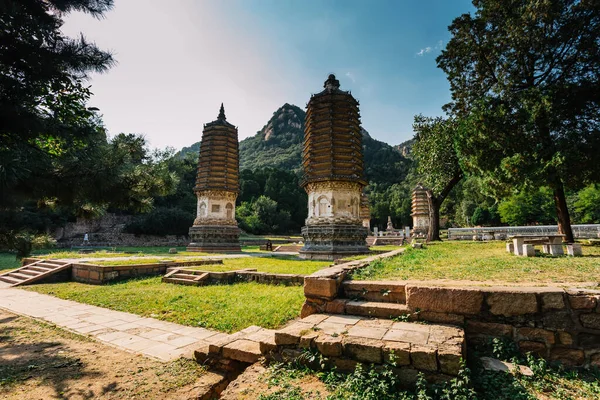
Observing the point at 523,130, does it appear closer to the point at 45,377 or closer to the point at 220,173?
the point at 45,377

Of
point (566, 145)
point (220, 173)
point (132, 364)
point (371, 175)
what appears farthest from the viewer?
point (371, 175)

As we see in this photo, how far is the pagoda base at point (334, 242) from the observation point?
1704cm

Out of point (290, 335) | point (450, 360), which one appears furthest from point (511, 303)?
point (290, 335)

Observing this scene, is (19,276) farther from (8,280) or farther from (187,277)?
(187,277)

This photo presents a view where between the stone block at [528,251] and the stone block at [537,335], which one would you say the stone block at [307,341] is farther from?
the stone block at [528,251]

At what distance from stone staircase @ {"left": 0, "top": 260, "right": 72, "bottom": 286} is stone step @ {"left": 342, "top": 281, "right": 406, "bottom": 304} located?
1110 centimetres

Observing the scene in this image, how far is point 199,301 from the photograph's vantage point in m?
7.02

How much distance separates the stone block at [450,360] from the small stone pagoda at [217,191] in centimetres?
2113

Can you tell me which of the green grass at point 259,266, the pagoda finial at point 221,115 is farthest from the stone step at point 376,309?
the pagoda finial at point 221,115

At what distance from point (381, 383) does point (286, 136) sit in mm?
113778

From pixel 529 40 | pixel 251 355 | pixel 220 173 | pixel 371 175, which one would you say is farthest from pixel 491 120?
pixel 371 175

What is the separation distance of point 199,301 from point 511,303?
6110mm

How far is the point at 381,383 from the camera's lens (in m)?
2.81

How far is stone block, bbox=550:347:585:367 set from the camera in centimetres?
328
